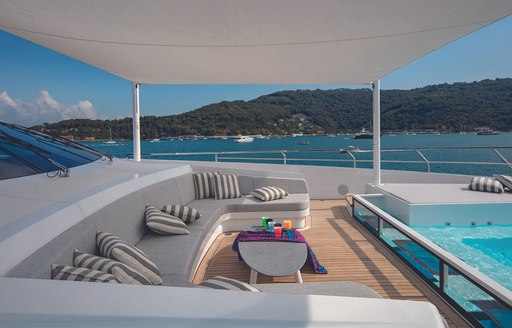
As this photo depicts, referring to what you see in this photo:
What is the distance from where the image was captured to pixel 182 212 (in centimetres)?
292

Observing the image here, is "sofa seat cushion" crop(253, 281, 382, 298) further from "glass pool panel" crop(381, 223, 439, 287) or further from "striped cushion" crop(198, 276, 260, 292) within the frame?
"glass pool panel" crop(381, 223, 439, 287)

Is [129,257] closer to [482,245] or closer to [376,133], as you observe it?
[482,245]

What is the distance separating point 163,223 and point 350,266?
66.0 inches

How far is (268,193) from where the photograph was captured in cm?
405

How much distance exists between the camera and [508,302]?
161cm

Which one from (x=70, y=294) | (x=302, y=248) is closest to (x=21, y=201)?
(x=70, y=294)

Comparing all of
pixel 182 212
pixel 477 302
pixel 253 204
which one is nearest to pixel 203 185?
pixel 253 204

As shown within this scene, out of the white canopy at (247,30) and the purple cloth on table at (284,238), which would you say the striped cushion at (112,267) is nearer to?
the purple cloth on table at (284,238)

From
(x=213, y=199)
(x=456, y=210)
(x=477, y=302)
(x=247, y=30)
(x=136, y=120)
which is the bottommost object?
(x=477, y=302)

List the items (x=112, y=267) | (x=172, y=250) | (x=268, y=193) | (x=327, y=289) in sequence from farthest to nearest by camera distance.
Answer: (x=268, y=193)
(x=172, y=250)
(x=327, y=289)
(x=112, y=267)

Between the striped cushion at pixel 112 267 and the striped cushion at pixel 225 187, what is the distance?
264 centimetres

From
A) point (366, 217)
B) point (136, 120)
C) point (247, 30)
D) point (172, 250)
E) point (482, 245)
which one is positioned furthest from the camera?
point (136, 120)

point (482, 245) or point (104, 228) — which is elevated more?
point (104, 228)

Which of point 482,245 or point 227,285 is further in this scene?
point 482,245
